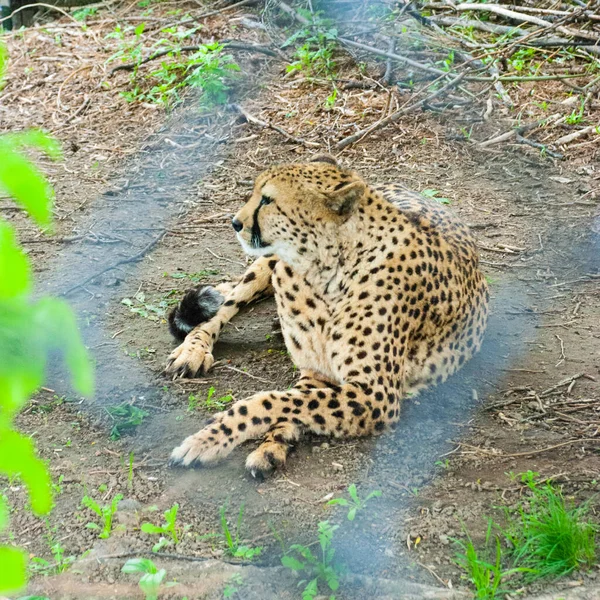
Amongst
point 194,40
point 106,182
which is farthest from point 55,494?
point 194,40

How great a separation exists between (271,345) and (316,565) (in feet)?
5.26

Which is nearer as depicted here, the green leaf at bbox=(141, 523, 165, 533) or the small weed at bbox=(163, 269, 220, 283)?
the green leaf at bbox=(141, 523, 165, 533)

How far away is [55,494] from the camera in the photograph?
8.71 feet

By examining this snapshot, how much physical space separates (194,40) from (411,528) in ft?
17.3

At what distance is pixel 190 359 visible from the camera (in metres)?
3.48

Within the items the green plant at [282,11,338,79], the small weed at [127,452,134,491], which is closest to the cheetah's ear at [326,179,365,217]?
the small weed at [127,452,134,491]

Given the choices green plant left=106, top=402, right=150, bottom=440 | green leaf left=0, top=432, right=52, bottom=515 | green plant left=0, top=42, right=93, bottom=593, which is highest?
green plant left=0, top=42, right=93, bottom=593

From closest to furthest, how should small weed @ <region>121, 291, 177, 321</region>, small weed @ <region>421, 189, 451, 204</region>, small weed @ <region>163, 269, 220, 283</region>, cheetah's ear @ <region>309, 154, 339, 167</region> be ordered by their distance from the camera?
cheetah's ear @ <region>309, 154, 339, 167</region> < small weed @ <region>121, 291, 177, 321</region> < small weed @ <region>163, 269, 220, 283</region> < small weed @ <region>421, 189, 451, 204</region>

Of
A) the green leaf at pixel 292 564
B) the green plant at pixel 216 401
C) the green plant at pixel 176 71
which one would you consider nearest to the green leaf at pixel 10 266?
the green leaf at pixel 292 564

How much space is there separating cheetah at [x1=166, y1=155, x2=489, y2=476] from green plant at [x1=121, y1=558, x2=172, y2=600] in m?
0.70

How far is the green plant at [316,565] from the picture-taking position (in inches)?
84.3

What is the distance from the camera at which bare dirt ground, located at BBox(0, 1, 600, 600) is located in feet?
7.93

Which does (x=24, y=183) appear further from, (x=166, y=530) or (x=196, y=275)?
(x=196, y=275)

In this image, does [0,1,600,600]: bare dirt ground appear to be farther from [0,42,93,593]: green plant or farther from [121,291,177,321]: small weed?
[0,42,93,593]: green plant
